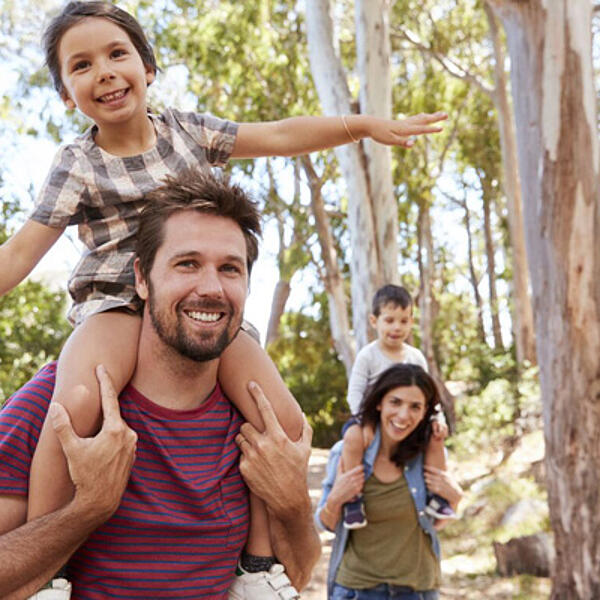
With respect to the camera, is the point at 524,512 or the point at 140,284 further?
the point at 524,512

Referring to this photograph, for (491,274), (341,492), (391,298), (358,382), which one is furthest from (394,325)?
(491,274)

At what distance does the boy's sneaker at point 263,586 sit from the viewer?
77.2 inches

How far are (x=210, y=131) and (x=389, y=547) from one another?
237 centimetres

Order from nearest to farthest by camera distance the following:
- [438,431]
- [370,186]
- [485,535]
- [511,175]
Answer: [438,431]
[370,186]
[485,535]
[511,175]

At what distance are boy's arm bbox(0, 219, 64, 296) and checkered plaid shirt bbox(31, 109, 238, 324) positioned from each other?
27mm

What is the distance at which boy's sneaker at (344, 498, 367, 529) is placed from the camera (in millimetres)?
3939

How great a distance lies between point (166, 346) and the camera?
1.88 m

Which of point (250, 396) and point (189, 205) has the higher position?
point (189, 205)

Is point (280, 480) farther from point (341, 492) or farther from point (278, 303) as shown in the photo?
point (278, 303)

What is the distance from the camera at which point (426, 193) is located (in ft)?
52.6

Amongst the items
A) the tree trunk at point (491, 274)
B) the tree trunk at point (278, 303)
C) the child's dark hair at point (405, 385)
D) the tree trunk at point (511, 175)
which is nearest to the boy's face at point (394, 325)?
the child's dark hair at point (405, 385)

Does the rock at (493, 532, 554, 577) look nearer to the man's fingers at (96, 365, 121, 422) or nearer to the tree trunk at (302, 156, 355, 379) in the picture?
the tree trunk at (302, 156, 355, 379)

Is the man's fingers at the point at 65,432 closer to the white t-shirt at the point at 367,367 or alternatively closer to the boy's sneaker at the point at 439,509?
the boy's sneaker at the point at 439,509

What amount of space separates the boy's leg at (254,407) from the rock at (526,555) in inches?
272
